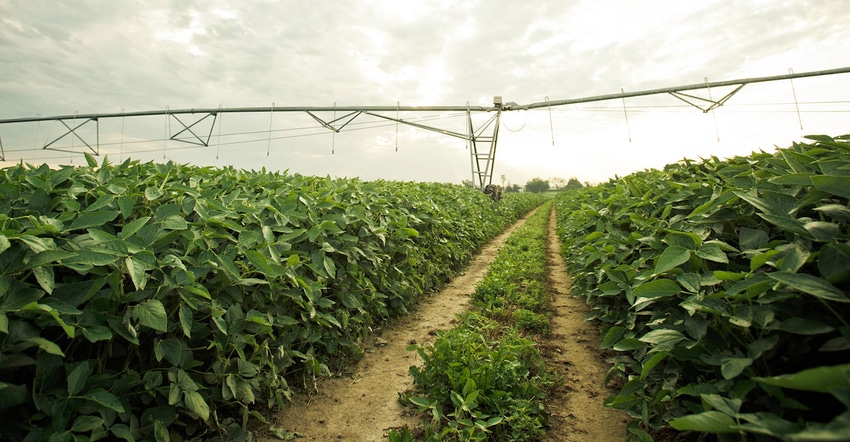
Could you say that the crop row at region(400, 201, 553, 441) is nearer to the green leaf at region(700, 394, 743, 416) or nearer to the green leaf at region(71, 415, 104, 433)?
the green leaf at region(700, 394, 743, 416)

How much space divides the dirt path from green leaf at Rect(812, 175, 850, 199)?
75.1 inches

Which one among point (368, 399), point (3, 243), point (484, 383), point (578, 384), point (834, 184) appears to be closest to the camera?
point (834, 184)

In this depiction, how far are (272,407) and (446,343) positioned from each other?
4.48ft

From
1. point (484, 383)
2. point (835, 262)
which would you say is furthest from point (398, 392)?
point (835, 262)

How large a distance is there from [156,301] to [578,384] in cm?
304

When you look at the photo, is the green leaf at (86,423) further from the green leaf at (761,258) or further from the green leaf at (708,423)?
the green leaf at (761,258)

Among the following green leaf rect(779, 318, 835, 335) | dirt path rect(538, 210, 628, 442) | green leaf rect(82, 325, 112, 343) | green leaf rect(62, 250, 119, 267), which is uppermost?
green leaf rect(62, 250, 119, 267)

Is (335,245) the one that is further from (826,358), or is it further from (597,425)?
(826,358)

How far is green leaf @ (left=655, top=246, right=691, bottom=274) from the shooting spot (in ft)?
5.82

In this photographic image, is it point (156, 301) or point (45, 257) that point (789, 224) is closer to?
point (156, 301)

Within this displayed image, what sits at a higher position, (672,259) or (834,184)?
(834,184)

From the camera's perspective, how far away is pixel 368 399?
3.19 meters

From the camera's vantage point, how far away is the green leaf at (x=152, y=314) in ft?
6.08

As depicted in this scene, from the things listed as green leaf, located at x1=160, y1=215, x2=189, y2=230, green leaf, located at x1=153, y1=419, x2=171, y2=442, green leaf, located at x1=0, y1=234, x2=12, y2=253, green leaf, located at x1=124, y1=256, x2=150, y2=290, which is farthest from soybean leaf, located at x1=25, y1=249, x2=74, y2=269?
green leaf, located at x1=153, y1=419, x2=171, y2=442
